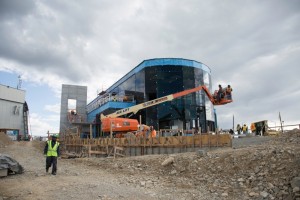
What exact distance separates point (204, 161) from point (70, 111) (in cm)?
3713

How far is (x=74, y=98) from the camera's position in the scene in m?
47.7

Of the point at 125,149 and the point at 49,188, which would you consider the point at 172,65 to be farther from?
the point at 49,188

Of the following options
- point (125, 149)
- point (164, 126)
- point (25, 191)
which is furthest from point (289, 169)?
point (164, 126)

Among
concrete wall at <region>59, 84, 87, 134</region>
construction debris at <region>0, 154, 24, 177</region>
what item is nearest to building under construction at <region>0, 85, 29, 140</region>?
concrete wall at <region>59, 84, 87, 134</region>

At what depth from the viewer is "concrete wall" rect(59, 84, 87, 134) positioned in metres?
46.2

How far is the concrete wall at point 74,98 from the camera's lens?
1817 inches

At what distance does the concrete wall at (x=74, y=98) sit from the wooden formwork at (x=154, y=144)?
2077 centimetres

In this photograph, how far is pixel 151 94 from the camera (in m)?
33.3

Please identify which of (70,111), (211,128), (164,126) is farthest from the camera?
(70,111)

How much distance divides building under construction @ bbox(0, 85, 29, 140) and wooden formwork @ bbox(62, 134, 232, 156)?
73.8ft

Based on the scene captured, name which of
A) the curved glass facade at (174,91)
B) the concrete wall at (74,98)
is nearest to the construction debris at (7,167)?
the curved glass facade at (174,91)

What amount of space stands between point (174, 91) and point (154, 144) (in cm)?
1367

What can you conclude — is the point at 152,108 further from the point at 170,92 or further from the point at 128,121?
the point at 128,121

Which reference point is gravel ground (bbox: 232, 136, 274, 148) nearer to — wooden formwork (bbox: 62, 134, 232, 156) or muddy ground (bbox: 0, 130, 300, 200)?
wooden formwork (bbox: 62, 134, 232, 156)
